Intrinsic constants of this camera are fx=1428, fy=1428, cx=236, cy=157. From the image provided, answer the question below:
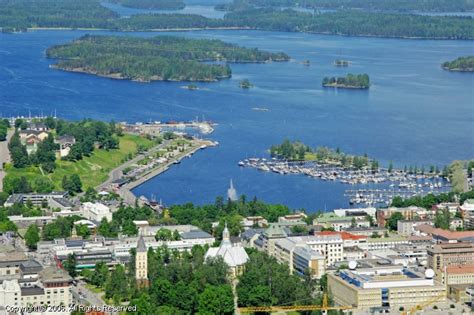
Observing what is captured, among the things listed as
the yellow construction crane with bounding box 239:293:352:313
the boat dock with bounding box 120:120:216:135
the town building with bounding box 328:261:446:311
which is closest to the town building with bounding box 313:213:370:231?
the town building with bounding box 328:261:446:311

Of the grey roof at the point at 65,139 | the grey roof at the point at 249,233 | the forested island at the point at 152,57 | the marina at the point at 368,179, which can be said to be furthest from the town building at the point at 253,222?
the forested island at the point at 152,57

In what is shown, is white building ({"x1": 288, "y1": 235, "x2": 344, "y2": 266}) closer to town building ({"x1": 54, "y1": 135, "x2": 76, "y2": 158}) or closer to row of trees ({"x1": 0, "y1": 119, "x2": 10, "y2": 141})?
town building ({"x1": 54, "y1": 135, "x2": 76, "y2": 158})

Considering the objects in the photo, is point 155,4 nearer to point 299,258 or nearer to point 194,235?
point 194,235

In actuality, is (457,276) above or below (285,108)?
above

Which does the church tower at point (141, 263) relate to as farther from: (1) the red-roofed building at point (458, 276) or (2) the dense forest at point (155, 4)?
(2) the dense forest at point (155, 4)

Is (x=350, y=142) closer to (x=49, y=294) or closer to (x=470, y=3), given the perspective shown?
(x=49, y=294)

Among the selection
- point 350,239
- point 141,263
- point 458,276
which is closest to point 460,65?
point 350,239
